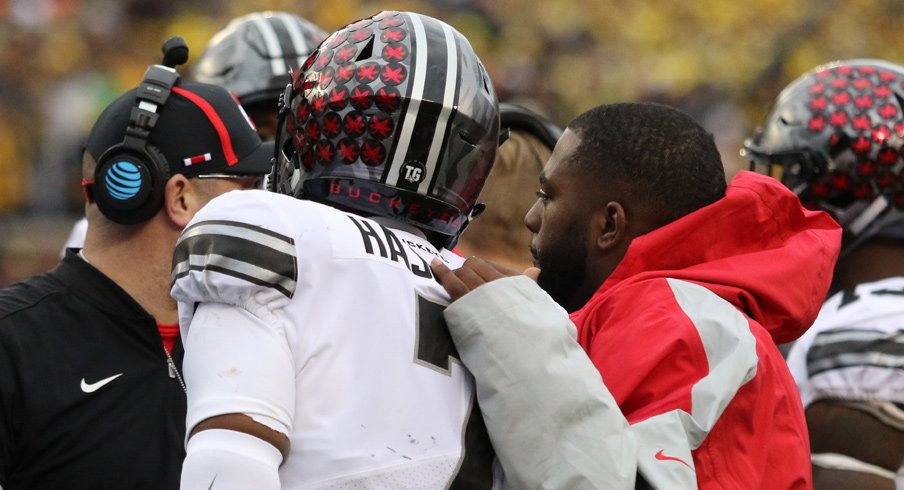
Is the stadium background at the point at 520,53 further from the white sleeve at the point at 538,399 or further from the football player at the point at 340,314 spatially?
the white sleeve at the point at 538,399

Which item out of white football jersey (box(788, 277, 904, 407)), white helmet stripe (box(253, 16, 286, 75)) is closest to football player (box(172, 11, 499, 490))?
white football jersey (box(788, 277, 904, 407))

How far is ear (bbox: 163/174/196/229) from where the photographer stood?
2.84 m

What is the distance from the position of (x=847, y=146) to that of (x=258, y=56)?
82.7 inches

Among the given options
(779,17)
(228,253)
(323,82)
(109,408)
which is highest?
(323,82)

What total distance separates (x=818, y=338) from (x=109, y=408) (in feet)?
6.50

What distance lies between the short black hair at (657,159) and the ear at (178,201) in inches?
41.3

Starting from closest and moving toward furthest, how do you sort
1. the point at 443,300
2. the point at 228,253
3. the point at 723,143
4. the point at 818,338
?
the point at 228,253, the point at 443,300, the point at 818,338, the point at 723,143

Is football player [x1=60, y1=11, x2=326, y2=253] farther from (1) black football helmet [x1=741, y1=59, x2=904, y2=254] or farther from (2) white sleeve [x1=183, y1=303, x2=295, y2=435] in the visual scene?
(2) white sleeve [x1=183, y1=303, x2=295, y2=435]

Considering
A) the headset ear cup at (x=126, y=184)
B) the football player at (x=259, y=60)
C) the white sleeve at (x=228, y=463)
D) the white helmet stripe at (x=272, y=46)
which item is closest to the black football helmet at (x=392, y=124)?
the white sleeve at (x=228, y=463)

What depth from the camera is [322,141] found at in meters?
2.00

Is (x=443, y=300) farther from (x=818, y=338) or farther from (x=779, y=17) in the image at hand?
(x=779, y=17)

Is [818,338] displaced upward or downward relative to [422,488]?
downward

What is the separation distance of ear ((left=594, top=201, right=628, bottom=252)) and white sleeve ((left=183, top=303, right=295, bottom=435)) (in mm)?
882

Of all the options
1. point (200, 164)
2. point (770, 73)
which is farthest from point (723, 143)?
point (200, 164)
